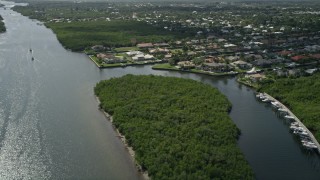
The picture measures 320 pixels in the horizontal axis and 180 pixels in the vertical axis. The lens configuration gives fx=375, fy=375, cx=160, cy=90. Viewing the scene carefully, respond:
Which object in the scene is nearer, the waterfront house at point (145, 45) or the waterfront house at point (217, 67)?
the waterfront house at point (217, 67)

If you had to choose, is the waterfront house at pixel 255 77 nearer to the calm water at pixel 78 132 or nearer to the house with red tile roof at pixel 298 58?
the calm water at pixel 78 132

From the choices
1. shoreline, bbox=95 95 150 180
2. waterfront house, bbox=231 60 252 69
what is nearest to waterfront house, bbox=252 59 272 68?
waterfront house, bbox=231 60 252 69

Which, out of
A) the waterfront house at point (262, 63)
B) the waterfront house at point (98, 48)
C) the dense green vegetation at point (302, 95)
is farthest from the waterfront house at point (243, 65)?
the waterfront house at point (98, 48)

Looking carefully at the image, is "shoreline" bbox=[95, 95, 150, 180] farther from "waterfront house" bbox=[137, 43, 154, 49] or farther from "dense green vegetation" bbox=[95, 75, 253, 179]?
"waterfront house" bbox=[137, 43, 154, 49]

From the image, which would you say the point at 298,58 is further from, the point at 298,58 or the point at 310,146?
the point at 310,146

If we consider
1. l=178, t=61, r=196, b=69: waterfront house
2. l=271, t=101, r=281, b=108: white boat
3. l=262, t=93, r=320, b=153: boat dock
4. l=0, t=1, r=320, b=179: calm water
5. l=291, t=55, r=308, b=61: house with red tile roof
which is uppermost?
l=291, t=55, r=308, b=61: house with red tile roof

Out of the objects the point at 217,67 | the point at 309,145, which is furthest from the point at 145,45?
the point at 309,145
